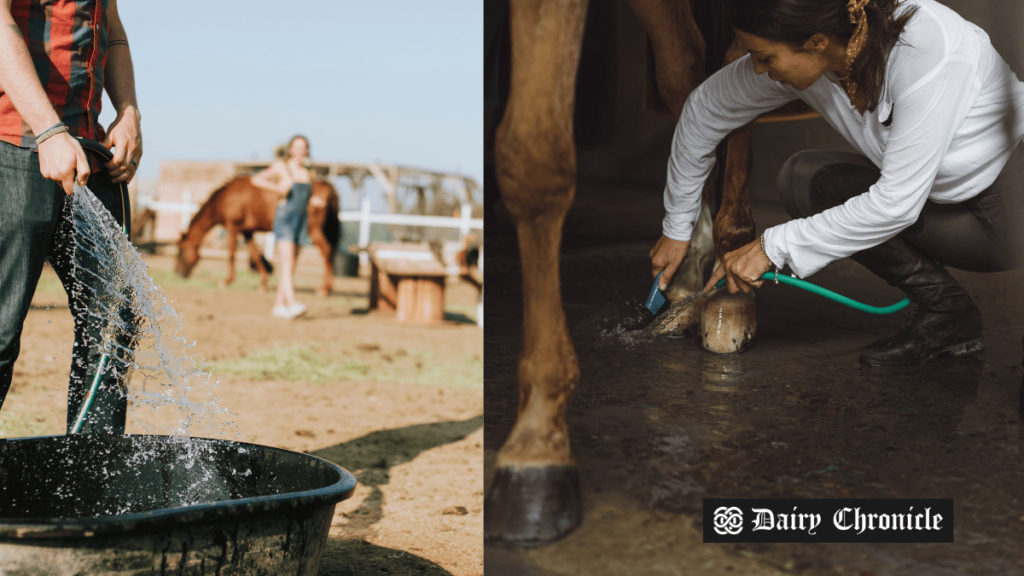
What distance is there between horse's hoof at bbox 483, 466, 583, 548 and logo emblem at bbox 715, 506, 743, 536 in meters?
0.25

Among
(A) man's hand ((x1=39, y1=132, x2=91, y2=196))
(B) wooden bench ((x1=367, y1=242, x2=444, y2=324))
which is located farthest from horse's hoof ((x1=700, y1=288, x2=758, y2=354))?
(B) wooden bench ((x1=367, y1=242, x2=444, y2=324))

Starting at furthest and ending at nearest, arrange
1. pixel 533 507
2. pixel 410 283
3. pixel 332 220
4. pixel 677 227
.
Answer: pixel 332 220 → pixel 410 283 → pixel 677 227 → pixel 533 507

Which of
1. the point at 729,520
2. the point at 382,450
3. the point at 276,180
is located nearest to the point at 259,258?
the point at 276,180

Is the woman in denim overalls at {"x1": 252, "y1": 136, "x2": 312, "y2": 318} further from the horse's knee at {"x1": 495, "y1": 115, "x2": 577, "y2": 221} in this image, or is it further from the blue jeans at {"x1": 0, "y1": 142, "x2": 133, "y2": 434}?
the horse's knee at {"x1": 495, "y1": 115, "x2": 577, "y2": 221}

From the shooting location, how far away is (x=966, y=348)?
149cm

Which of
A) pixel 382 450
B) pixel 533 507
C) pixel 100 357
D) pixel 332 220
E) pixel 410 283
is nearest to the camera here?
pixel 533 507

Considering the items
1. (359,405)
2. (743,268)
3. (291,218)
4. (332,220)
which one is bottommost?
(359,405)

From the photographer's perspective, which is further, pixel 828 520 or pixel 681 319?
pixel 681 319

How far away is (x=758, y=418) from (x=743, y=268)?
0.98 ft

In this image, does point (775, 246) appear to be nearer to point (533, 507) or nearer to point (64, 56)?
point (533, 507)

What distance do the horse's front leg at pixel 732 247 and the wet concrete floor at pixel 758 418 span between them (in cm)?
3

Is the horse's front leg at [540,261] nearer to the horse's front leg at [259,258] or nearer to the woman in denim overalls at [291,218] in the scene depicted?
the woman in denim overalls at [291,218]

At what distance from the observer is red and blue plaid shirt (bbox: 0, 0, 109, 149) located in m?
1.50

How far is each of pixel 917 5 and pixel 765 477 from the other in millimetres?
930
